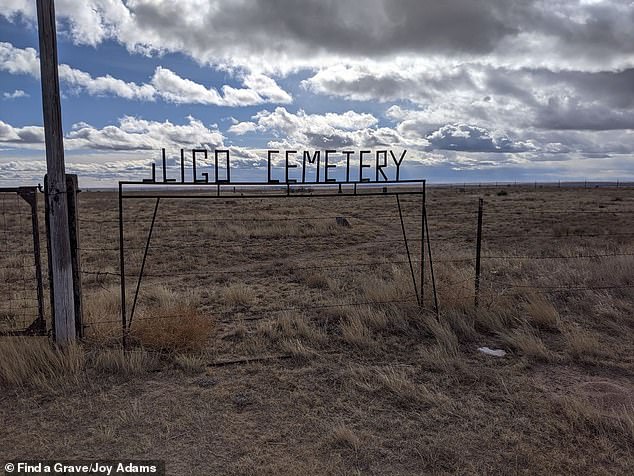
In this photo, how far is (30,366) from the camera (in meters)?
4.96

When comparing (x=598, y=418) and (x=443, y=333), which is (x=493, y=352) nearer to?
(x=443, y=333)

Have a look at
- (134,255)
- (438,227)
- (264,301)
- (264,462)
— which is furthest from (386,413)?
(438,227)

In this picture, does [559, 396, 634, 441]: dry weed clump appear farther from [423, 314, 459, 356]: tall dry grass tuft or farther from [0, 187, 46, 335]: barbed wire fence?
[0, 187, 46, 335]: barbed wire fence

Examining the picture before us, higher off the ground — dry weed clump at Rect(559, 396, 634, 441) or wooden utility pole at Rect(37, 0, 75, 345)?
wooden utility pole at Rect(37, 0, 75, 345)

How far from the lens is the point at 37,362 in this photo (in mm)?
5020

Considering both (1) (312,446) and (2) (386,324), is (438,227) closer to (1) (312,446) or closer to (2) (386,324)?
(2) (386,324)

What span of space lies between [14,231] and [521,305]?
70.8 ft

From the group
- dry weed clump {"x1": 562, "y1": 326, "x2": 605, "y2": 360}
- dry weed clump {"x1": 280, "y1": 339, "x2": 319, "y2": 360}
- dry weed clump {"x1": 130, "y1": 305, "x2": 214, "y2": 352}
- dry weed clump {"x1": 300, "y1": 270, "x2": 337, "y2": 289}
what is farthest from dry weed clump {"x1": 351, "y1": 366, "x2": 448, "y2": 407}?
dry weed clump {"x1": 300, "y1": 270, "x2": 337, "y2": 289}

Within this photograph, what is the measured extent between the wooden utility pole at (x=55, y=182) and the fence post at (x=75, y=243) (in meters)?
0.09

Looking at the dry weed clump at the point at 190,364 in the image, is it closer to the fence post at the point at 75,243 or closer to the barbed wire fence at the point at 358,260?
the barbed wire fence at the point at 358,260

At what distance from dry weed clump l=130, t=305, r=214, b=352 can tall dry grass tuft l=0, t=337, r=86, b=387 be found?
2.43 ft

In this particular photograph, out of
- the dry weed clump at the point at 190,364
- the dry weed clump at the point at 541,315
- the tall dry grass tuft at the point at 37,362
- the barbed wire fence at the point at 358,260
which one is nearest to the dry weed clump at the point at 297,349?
the dry weed clump at the point at 190,364

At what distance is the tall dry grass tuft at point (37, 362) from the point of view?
4781mm

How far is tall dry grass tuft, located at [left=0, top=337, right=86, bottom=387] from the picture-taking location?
4781mm
